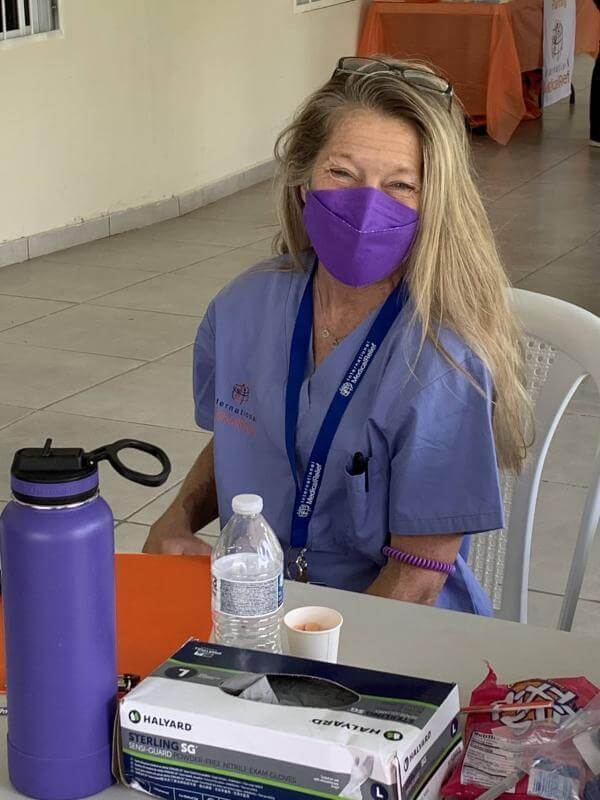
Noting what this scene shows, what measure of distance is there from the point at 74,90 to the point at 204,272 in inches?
49.8

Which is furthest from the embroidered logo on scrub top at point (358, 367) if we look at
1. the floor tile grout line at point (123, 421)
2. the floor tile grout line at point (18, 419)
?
the floor tile grout line at point (18, 419)

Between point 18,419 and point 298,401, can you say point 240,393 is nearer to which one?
point 298,401

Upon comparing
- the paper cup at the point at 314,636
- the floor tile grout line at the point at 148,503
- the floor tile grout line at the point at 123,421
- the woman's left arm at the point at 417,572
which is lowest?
the floor tile grout line at the point at 123,421

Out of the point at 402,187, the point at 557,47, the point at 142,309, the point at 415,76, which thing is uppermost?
the point at 415,76

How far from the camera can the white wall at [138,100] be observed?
6.70 meters

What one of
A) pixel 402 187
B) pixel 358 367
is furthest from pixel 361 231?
pixel 358 367

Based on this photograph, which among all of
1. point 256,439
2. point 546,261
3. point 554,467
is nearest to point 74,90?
point 546,261

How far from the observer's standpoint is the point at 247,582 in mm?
1376

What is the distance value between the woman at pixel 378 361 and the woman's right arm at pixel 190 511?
0.03 meters

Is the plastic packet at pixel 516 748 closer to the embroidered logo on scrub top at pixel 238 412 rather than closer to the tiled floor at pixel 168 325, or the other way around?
the embroidered logo on scrub top at pixel 238 412

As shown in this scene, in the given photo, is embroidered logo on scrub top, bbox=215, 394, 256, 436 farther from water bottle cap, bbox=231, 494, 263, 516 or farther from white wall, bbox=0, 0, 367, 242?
white wall, bbox=0, 0, 367, 242

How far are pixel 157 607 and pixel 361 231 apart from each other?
24.9 inches

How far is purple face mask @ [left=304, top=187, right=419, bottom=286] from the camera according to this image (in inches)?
75.2

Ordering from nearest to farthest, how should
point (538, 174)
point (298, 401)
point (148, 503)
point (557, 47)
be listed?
point (298, 401) < point (148, 503) < point (538, 174) < point (557, 47)
